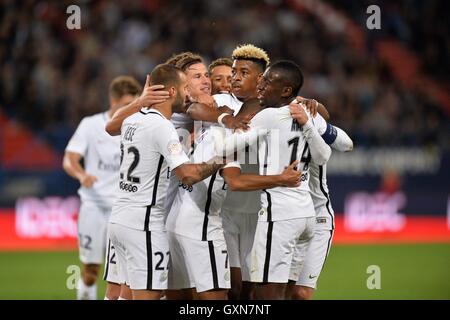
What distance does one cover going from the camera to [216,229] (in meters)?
6.64

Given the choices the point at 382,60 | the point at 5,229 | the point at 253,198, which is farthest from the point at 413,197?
the point at 253,198

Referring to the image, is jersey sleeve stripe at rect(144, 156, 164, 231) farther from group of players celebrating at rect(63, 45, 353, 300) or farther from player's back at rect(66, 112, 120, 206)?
player's back at rect(66, 112, 120, 206)

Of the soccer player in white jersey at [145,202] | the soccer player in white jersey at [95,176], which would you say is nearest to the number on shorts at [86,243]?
the soccer player in white jersey at [95,176]

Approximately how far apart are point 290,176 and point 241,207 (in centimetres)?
91

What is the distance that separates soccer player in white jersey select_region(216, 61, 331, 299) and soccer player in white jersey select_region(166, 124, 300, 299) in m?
0.17

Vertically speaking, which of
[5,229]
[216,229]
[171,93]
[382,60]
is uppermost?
[382,60]

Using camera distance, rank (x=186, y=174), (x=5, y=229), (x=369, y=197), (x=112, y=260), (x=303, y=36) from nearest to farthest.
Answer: (x=186, y=174) < (x=112, y=260) < (x=5, y=229) < (x=369, y=197) < (x=303, y=36)

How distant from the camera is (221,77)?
7.75 meters

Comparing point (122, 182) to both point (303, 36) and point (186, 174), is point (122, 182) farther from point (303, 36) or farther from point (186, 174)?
point (303, 36)

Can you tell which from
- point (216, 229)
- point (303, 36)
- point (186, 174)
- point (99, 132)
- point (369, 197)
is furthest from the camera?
point (303, 36)

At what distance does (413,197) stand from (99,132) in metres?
8.28

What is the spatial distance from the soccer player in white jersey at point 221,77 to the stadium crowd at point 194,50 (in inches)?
305

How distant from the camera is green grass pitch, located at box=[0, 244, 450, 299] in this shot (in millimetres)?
10500

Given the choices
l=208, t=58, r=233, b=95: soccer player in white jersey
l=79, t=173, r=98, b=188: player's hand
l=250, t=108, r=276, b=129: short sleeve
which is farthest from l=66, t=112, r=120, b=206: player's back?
l=250, t=108, r=276, b=129: short sleeve
